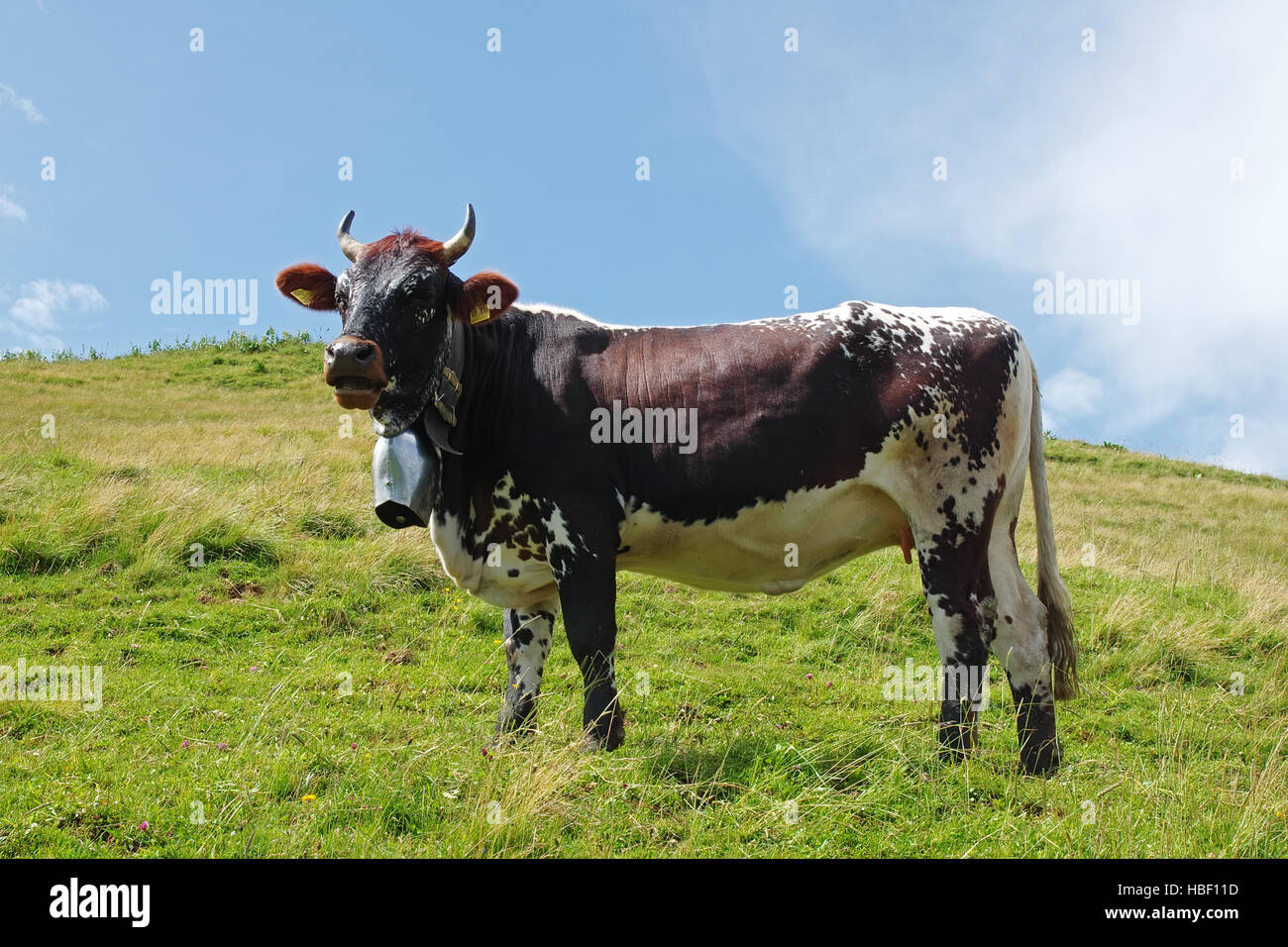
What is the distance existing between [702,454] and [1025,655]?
100 inches

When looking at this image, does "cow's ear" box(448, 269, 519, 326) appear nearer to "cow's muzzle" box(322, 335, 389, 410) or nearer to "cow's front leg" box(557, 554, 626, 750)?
"cow's muzzle" box(322, 335, 389, 410)

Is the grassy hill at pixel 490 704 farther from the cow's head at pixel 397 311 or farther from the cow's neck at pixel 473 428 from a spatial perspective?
the cow's head at pixel 397 311

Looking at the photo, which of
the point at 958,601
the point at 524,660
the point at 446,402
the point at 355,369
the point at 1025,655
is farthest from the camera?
the point at 524,660

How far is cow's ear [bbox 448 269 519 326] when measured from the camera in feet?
19.9

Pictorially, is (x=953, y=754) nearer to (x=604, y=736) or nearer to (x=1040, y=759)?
(x=1040, y=759)

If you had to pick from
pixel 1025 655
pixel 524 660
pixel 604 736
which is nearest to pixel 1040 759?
pixel 1025 655

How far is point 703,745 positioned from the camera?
6.15 meters

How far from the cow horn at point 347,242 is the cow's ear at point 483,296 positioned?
0.73 m

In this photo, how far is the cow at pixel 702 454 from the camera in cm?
584

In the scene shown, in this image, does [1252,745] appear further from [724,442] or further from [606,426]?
[606,426]

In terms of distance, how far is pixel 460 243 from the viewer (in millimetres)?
6062

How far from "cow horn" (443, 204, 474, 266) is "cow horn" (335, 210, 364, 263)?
0.60 metres
